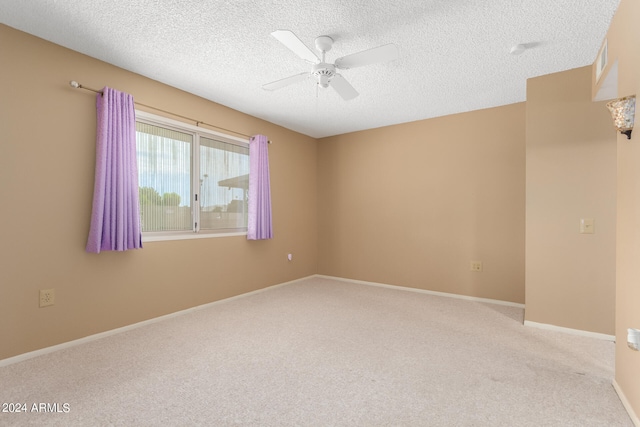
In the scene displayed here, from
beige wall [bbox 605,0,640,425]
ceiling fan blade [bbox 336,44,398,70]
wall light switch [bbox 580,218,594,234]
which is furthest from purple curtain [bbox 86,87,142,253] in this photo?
wall light switch [bbox 580,218,594,234]

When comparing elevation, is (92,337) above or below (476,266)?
below

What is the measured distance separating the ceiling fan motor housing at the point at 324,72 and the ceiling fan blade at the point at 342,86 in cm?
7

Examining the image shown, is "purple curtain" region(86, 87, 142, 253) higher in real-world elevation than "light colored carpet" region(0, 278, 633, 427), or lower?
higher

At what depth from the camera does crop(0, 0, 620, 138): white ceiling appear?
1958mm

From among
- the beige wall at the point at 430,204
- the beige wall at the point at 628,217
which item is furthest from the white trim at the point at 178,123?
the beige wall at the point at 628,217

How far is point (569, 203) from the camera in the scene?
8.85 feet

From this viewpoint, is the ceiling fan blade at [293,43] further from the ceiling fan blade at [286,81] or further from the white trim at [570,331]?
the white trim at [570,331]

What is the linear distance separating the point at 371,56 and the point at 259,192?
2.50 metres

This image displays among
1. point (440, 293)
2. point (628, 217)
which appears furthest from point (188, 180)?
point (628, 217)

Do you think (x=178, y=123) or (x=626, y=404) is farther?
(x=178, y=123)

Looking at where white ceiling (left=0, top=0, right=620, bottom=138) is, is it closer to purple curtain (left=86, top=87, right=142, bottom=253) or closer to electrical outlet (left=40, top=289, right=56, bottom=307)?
purple curtain (left=86, top=87, right=142, bottom=253)

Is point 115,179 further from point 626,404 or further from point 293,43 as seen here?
point 626,404

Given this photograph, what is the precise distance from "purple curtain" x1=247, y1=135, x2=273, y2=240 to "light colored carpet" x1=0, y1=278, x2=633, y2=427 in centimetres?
130

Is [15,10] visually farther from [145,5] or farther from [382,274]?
[382,274]
